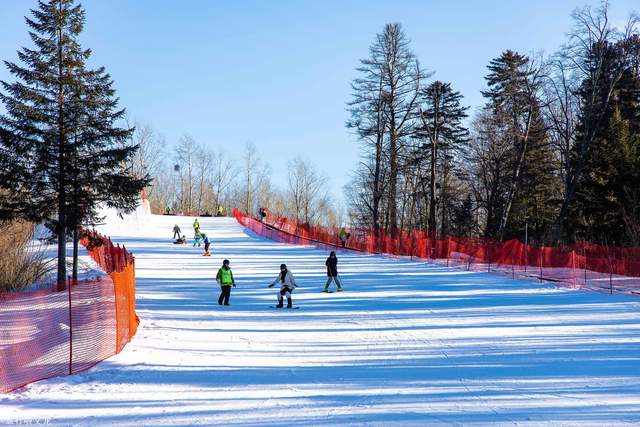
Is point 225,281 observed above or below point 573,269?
below

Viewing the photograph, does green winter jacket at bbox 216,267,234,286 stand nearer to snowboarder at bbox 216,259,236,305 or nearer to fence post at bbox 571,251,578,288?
snowboarder at bbox 216,259,236,305

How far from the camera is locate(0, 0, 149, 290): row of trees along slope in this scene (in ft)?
72.4

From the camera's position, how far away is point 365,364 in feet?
32.4

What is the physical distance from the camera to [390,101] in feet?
137

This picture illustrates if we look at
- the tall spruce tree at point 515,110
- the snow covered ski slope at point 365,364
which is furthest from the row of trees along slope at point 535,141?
the snow covered ski slope at point 365,364

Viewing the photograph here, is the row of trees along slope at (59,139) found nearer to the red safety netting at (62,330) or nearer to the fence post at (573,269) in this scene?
the red safety netting at (62,330)

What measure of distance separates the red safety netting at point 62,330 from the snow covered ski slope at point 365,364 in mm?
346

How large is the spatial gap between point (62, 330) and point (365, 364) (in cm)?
524

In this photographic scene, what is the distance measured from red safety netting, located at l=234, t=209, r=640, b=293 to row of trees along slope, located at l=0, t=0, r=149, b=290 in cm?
1550

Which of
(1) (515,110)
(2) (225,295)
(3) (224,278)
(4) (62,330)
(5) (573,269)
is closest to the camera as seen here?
(4) (62,330)

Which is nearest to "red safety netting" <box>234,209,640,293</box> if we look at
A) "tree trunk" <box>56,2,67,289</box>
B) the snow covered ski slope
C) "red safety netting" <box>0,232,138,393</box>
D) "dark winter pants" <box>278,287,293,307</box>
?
the snow covered ski slope

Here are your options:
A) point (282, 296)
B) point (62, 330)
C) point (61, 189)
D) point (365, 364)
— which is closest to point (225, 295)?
point (282, 296)

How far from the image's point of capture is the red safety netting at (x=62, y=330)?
8.63 metres

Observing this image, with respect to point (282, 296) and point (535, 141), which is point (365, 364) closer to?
point (282, 296)
